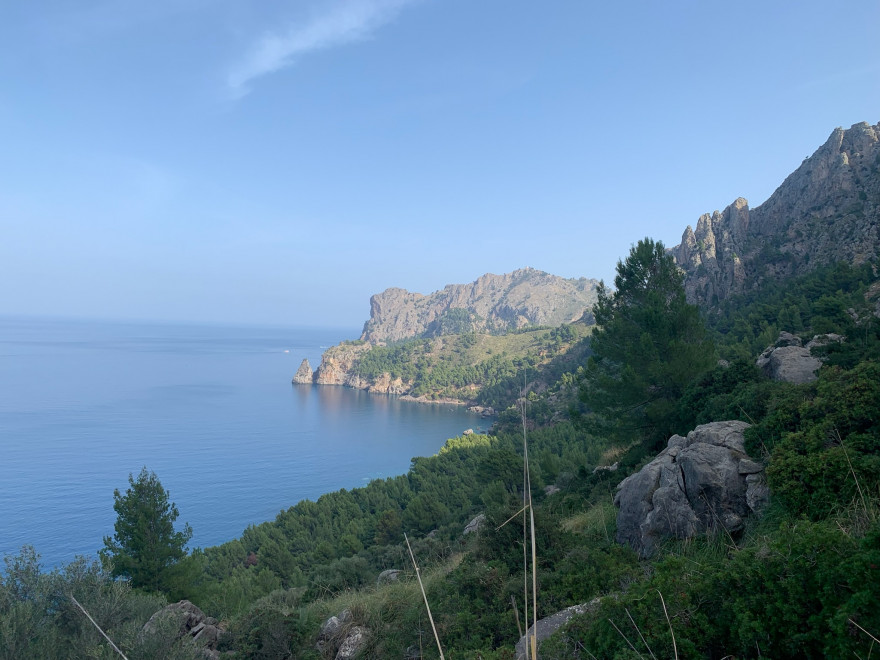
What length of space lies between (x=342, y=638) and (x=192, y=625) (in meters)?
5.54

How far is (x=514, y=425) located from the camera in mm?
69438

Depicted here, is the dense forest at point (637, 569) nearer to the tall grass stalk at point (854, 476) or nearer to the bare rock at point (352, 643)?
the tall grass stalk at point (854, 476)

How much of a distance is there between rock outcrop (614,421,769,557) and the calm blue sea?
42.1 meters

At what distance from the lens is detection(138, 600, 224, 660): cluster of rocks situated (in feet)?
26.9

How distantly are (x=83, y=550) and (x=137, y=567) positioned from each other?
28.2 m

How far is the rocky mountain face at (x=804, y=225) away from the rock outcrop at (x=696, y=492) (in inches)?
1471

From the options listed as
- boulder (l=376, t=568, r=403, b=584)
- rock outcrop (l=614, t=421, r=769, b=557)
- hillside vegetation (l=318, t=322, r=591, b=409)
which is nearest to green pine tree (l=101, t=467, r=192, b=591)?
boulder (l=376, t=568, r=403, b=584)

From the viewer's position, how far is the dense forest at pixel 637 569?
3164 mm

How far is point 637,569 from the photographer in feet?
19.7

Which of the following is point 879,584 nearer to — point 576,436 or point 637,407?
point 637,407

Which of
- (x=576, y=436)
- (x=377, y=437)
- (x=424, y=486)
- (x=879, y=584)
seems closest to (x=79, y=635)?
(x=879, y=584)

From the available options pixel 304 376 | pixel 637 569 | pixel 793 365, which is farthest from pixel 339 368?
pixel 637 569

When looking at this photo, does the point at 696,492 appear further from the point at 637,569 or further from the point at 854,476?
the point at 854,476

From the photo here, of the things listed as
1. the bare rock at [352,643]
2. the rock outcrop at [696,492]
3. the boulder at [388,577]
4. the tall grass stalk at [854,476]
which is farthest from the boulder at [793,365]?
the boulder at [388,577]
